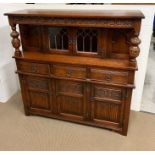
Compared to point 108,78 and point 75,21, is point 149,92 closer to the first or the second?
point 108,78

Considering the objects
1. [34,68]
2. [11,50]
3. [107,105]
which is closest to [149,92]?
Answer: [107,105]

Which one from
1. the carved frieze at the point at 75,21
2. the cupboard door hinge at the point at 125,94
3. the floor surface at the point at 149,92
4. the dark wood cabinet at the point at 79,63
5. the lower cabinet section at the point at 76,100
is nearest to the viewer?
the carved frieze at the point at 75,21

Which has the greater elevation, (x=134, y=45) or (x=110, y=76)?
(x=134, y=45)

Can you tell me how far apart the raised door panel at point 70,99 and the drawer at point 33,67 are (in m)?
0.20

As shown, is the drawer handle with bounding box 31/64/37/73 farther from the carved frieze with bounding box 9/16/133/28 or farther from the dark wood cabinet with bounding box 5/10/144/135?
the carved frieze with bounding box 9/16/133/28

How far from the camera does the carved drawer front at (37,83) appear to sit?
223 cm

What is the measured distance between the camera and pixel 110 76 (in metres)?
1.93

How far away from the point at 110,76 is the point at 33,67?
0.90 metres

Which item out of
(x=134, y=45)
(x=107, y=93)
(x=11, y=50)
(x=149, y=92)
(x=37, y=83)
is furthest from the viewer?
(x=149, y=92)

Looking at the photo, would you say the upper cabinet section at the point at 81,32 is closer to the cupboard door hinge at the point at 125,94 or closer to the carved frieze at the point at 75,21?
the carved frieze at the point at 75,21

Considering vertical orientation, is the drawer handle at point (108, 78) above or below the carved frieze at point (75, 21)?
below

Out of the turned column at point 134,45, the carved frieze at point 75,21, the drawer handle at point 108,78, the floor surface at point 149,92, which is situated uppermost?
the carved frieze at point 75,21

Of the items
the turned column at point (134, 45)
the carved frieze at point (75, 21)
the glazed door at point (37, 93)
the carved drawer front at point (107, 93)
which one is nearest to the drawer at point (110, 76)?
the carved drawer front at point (107, 93)

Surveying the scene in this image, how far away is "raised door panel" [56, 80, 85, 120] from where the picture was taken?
2.13 meters
